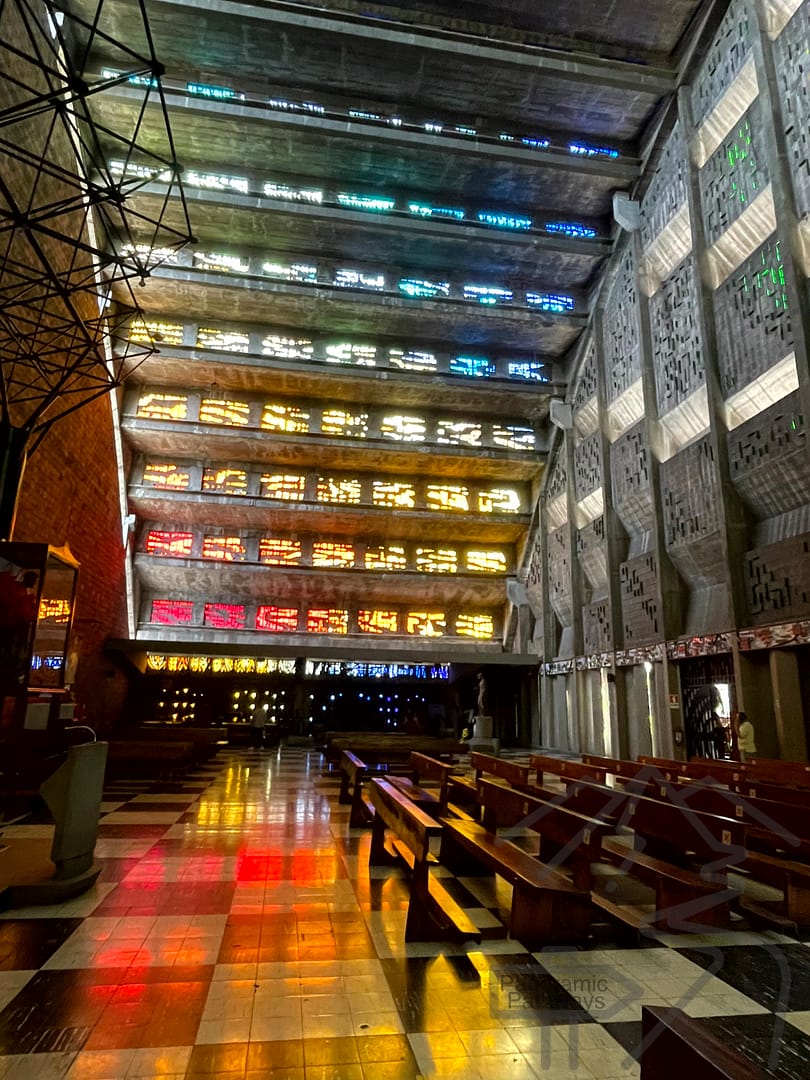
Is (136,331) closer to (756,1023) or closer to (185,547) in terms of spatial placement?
(185,547)

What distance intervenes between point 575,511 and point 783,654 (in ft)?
30.3

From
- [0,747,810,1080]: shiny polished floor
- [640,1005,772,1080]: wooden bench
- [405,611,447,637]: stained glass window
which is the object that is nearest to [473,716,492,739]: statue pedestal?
[405,611,447,637]: stained glass window

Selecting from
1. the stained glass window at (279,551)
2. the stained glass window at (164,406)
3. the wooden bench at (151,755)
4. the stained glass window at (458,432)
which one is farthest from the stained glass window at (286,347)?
the wooden bench at (151,755)

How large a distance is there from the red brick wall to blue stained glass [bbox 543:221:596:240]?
1383 cm

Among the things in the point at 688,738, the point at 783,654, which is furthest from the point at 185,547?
the point at 783,654

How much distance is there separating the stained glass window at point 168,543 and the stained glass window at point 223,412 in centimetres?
429

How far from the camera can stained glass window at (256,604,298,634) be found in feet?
72.9

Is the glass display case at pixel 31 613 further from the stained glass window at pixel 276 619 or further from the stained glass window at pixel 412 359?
the stained glass window at pixel 412 359

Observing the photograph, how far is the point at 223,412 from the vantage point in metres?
20.9

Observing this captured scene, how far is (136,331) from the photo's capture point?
19469 mm

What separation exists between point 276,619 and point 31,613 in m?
15.2

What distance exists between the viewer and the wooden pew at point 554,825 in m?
3.65

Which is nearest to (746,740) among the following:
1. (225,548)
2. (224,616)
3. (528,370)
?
(528,370)

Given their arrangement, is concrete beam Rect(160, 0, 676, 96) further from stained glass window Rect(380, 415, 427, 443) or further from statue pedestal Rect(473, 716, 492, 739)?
statue pedestal Rect(473, 716, 492, 739)
